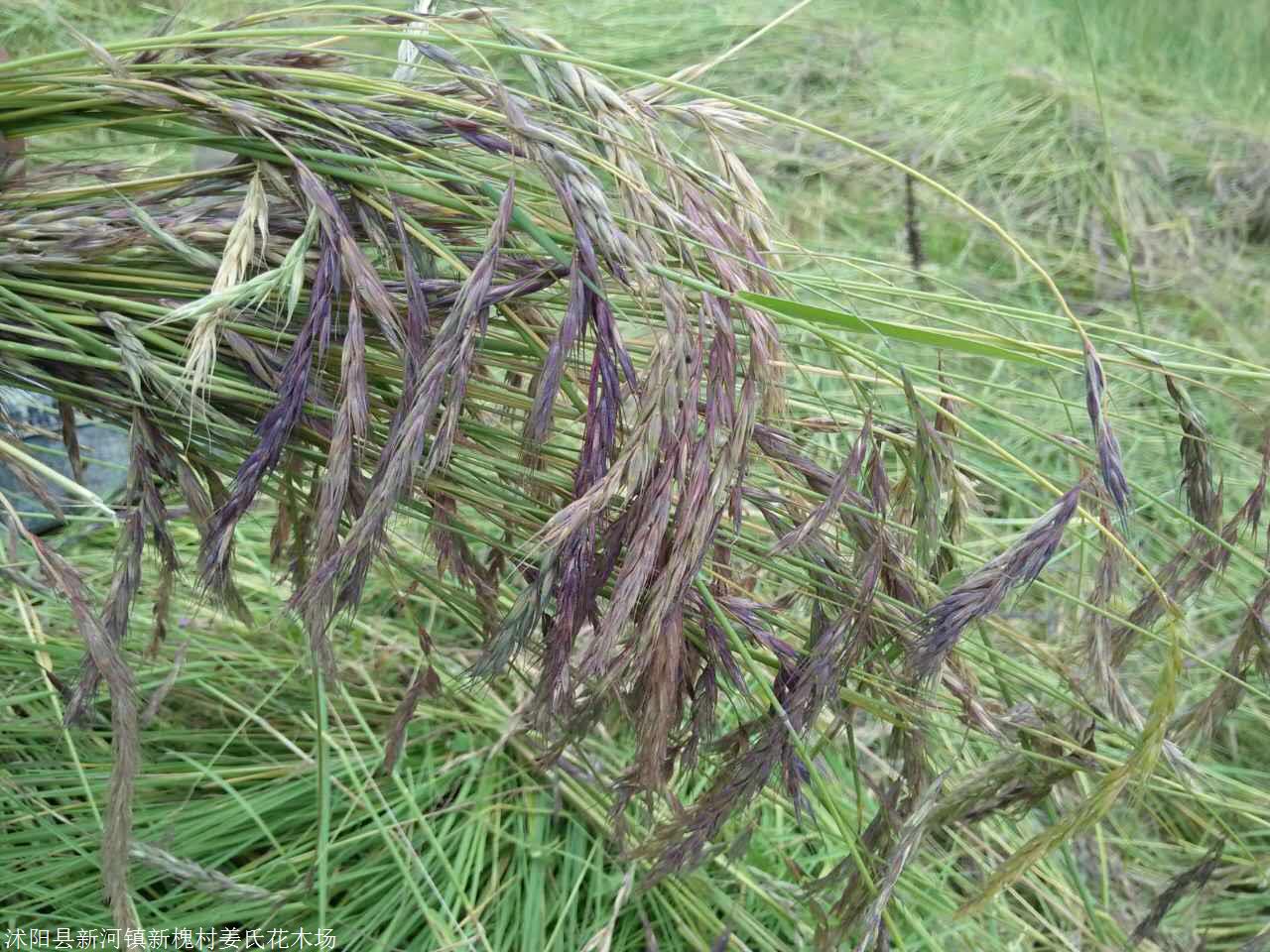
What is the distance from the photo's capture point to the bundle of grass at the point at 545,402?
0.83 metres

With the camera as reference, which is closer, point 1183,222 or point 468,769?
point 468,769

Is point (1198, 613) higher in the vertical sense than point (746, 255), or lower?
lower

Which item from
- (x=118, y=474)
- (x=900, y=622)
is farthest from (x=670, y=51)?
(x=900, y=622)

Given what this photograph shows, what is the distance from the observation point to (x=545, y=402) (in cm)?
82

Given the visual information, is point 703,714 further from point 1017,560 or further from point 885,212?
point 885,212

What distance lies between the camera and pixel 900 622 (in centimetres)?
97

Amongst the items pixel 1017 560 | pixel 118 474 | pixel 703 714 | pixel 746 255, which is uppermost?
pixel 746 255

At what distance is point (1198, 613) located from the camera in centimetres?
200

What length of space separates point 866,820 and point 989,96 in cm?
259

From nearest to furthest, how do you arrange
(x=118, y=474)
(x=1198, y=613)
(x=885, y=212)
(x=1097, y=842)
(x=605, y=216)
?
(x=605, y=216), (x=1097, y=842), (x=118, y=474), (x=1198, y=613), (x=885, y=212)

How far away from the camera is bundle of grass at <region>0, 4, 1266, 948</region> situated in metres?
0.83

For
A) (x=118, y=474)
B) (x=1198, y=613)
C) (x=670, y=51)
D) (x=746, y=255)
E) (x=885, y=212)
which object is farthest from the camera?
(x=670, y=51)

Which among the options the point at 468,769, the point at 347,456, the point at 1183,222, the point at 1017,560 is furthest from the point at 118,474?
the point at 1183,222

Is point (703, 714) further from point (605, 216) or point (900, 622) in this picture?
point (605, 216)
